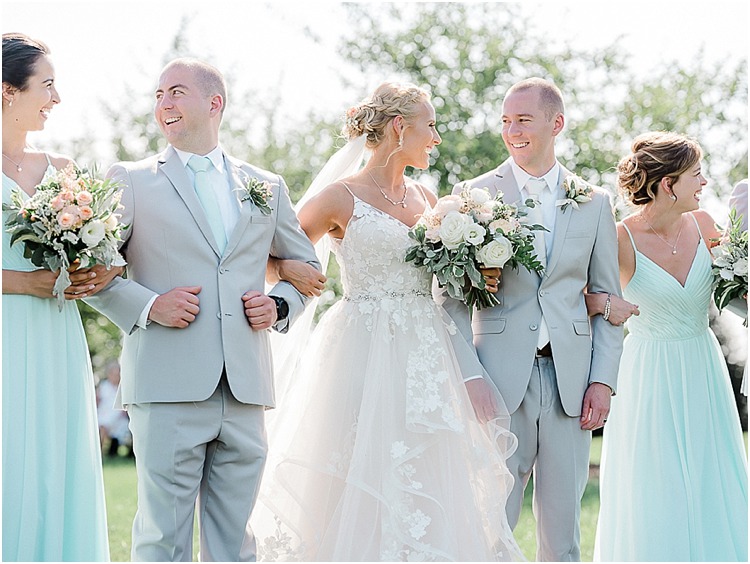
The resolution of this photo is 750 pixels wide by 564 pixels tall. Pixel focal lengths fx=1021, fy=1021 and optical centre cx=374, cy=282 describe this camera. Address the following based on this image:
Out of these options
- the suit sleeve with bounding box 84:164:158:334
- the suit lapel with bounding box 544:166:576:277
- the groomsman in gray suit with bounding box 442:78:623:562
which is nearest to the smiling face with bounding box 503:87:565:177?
the groomsman in gray suit with bounding box 442:78:623:562

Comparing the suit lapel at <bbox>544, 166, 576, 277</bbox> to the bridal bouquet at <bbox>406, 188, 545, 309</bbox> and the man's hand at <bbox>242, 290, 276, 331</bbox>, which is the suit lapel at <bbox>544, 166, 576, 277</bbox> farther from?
the man's hand at <bbox>242, 290, 276, 331</bbox>

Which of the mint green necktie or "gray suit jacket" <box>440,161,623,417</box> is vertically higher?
the mint green necktie

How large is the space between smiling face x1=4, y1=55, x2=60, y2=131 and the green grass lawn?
5265mm

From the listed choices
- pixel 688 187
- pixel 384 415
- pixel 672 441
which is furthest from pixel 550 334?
pixel 688 187

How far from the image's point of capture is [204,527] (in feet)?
16.9

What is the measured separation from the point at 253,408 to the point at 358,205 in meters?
1.29

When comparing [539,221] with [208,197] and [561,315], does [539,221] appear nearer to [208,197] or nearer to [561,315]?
[561,315]

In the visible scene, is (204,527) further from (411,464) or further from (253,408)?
(411,464)

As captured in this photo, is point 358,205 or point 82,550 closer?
point 82,550

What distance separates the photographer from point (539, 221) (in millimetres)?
5672

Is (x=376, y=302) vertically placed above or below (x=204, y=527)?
above

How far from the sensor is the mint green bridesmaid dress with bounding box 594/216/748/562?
5.97 metres

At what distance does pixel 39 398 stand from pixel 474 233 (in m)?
2.31

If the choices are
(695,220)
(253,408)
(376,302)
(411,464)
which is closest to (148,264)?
(253,408)
